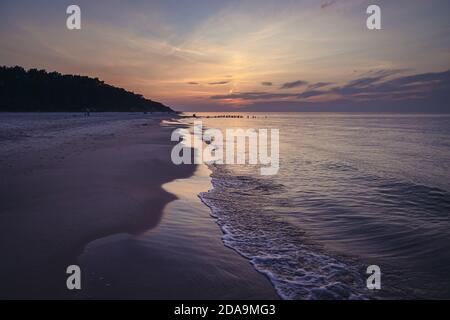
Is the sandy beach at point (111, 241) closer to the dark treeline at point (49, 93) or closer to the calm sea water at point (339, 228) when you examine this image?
the calm sea water at point (339, 228)

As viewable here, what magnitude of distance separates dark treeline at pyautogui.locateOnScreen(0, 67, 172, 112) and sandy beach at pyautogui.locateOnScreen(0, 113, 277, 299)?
8363 centimetres

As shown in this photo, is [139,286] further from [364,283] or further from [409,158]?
[409,158]

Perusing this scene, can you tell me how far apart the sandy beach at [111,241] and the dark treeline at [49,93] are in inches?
3293

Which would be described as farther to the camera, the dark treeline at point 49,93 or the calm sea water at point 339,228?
the dark treeline at point 49,93

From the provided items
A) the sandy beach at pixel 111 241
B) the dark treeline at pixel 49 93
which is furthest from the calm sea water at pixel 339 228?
the dark treeline at pixel 49 93

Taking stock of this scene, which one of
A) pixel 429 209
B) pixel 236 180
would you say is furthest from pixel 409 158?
pixel 236 180

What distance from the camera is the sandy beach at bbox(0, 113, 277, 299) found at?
4.30m

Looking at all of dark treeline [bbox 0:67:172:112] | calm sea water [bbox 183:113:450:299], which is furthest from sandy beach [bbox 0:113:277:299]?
dark treeline [bbox 0:67:172:112]

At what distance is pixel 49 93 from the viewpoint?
93.5 meters

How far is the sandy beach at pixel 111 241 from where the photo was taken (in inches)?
169

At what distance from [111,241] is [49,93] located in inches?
4115

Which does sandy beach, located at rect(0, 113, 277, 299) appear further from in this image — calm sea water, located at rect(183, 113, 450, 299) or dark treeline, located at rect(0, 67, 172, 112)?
dark treeline, located at rect(0, 67, 172, 112)
